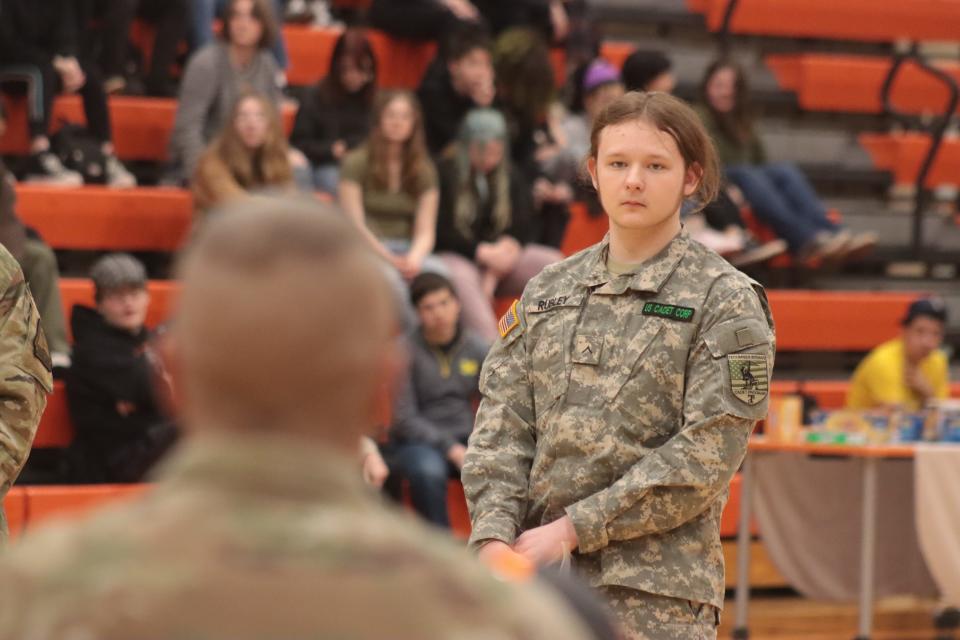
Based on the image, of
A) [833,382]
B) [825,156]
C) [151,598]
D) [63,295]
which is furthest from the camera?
[825,156]

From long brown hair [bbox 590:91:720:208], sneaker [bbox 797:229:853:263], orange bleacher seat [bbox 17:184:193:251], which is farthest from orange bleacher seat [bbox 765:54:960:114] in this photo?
long brown hair [bbox 590:91:720:208]

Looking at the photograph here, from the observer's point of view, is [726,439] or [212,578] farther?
[726,439]

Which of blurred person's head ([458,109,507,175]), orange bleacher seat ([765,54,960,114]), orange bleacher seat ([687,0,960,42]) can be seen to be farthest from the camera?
orange bleacher seat ([687,0,960,42])

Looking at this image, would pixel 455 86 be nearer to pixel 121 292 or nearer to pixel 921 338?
pixel 121 292

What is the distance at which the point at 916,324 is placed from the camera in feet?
20.5

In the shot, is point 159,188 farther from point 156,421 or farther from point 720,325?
point 720,325

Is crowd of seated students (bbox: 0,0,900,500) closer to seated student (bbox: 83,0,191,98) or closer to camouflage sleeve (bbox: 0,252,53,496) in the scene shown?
seated student (bbox: 83,0,191,98)

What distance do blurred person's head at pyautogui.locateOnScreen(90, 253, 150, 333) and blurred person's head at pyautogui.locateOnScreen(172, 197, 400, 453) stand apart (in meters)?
4.27

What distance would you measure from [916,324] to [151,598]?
570 cm

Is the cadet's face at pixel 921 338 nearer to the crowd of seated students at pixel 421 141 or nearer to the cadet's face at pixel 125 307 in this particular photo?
the crowd of seated students at pixel 421 141

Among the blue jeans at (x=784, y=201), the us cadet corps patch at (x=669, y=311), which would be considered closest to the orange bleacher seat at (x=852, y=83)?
the blue jeans at (x=784, y=201)

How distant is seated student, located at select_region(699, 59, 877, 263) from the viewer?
283 inches

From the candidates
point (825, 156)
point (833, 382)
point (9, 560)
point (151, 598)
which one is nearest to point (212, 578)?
point (151, 598)

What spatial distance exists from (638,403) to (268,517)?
5.02 ft
